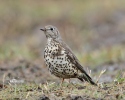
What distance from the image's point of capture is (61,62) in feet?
25.3

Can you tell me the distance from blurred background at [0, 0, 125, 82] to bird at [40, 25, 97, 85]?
1.54 meters

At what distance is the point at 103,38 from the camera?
16.6 m

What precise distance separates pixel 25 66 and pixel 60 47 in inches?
113

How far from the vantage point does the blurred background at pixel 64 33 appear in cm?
1097

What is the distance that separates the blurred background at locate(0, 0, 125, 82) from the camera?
11.0m

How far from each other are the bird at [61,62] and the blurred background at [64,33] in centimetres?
154

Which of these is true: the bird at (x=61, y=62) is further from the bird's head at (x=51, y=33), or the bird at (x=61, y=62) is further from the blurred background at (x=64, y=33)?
the blurred background at (x=64, y=33)

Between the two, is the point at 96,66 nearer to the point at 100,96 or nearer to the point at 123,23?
the point at 100,96

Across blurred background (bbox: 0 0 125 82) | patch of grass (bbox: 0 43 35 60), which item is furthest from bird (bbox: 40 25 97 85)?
patch of grass (bbox: 0 43 35 60)

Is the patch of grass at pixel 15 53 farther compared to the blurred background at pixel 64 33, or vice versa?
the patch of grass at pixel 15 53

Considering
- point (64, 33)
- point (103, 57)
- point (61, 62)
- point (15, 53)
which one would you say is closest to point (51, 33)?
point (61, 62)

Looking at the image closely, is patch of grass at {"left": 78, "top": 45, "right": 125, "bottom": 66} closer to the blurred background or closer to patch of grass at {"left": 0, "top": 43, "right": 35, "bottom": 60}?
the blurred background

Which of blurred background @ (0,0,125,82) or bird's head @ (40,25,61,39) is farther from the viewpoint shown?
blurred background @ (0,0,125,82)

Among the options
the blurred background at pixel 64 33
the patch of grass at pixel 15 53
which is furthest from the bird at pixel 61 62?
the patch of grass at pixel 15 53
